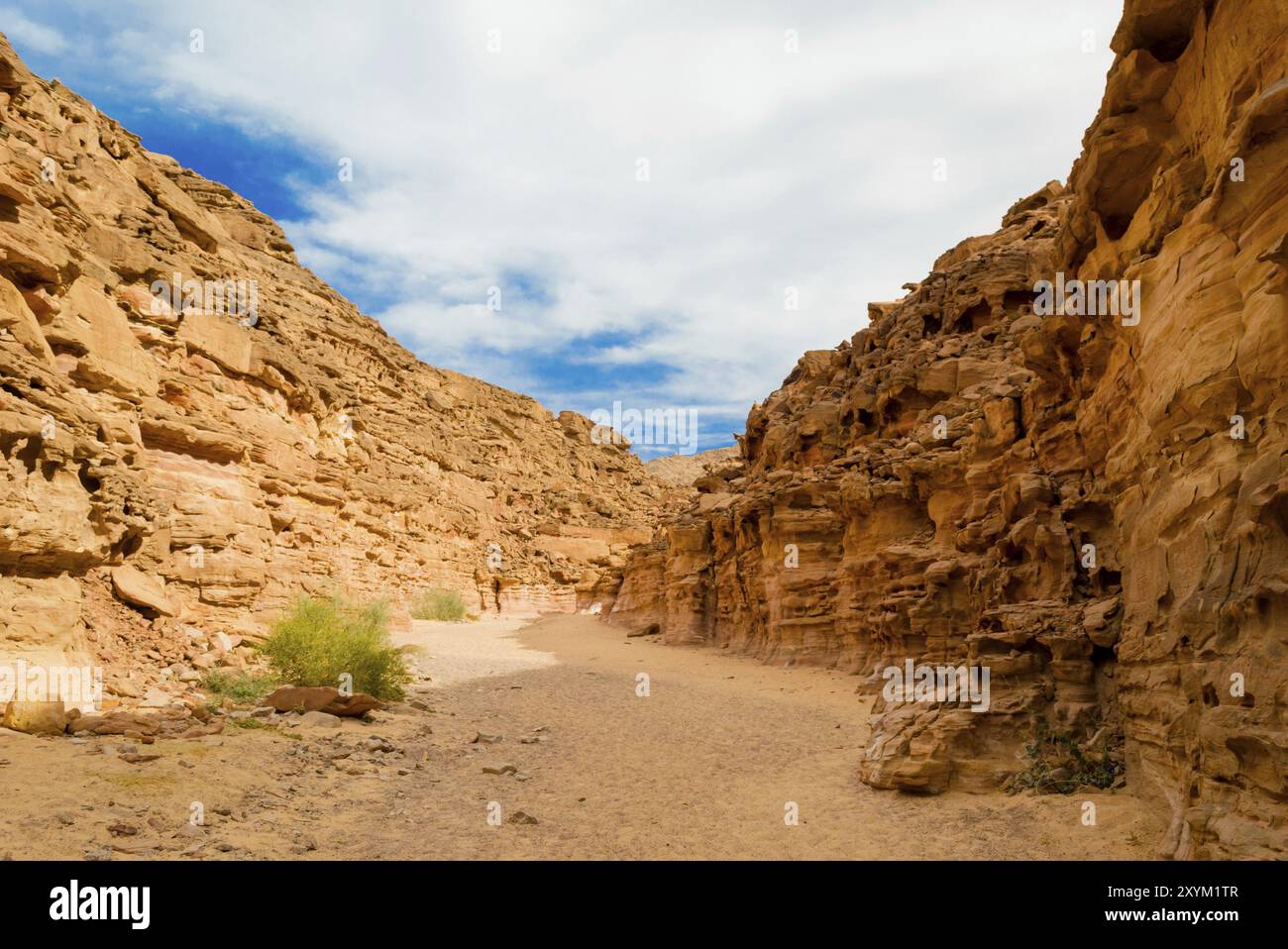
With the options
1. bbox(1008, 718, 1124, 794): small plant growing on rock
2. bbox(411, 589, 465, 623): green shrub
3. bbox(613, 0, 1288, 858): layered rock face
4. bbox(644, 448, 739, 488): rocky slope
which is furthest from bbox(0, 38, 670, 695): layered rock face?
bbox(644, 448, 739, 488): rocky slope

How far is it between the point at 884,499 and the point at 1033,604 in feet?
33.3

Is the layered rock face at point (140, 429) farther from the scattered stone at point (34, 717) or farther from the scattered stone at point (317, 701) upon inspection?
the scattered stone at point (317, 701)

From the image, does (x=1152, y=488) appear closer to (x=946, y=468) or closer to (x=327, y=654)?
(x=946, y=468)

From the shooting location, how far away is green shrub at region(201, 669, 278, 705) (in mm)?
10617

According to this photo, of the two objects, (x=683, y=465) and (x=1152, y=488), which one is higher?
(x=683, y=465)

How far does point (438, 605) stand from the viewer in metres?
35.8

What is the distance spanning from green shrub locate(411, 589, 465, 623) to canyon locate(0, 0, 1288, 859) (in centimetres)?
707

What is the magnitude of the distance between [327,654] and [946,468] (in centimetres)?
1440

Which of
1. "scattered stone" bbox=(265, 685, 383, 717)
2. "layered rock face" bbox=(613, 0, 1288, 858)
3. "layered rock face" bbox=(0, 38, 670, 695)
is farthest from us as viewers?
"scattered stone" bbox=(265, 685, 383, 717)

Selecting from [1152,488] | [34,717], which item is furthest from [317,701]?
[1152,488]

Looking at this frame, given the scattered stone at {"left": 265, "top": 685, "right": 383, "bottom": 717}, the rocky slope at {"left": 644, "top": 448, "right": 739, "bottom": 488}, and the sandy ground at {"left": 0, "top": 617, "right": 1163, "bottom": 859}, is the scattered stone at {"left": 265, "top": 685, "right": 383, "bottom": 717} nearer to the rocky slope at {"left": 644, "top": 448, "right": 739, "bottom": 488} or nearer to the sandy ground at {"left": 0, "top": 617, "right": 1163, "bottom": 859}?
the sandy ground at {"left": 0, "top": 617, "right": 1163, "bottom": 859}

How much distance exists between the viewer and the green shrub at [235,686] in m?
10.6
